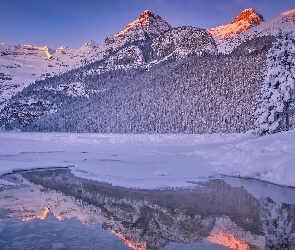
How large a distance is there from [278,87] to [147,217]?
35222 mm

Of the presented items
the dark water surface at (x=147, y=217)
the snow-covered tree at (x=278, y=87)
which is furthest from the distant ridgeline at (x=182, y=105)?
the dark water surface at (x=147, y=217)

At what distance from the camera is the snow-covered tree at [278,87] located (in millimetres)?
40500

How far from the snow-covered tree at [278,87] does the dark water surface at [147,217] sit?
85.5 feet

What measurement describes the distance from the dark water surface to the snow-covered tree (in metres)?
26.1

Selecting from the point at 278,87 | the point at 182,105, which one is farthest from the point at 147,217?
the point at 182,105

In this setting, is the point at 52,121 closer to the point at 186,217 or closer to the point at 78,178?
the point at 78,178

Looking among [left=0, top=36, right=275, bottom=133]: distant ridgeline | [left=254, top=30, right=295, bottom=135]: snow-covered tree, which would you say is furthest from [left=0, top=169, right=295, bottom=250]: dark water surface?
[left=0, top=36, right=275, bottom=133]: distant ridgeline

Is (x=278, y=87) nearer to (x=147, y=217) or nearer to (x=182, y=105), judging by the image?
(x=147, y=217)

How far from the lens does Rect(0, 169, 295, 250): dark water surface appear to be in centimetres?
872

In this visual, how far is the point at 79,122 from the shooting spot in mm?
146875

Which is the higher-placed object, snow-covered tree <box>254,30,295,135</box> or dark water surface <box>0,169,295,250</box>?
snow-covered tree <box>254,30,295,135</box>

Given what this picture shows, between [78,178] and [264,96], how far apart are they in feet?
98.3

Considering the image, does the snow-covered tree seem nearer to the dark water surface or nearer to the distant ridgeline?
the dark water surface

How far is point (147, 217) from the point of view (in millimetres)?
11359
